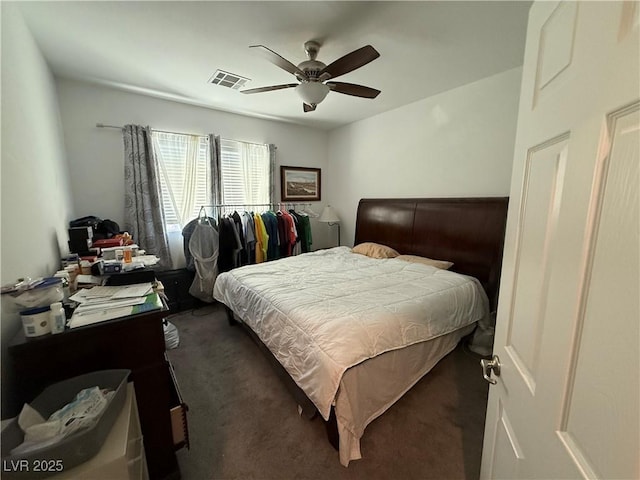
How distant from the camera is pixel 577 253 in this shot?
1.63 feet

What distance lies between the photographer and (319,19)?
1.80 metres

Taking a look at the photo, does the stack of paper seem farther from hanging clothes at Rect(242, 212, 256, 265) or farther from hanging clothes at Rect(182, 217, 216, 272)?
hanging clothes at Rect(242, 212, 256, 265)

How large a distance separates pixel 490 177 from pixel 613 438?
2884 millimetres

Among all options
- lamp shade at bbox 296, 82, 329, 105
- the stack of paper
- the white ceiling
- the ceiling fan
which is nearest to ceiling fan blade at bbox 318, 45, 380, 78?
the ceiling fan

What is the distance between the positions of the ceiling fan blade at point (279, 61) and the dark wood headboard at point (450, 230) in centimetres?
209

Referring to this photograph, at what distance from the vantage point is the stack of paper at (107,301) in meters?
1.13

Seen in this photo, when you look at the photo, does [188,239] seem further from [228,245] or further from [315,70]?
[315,70]

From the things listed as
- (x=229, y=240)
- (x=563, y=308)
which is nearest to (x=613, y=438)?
(x=563, y=308)

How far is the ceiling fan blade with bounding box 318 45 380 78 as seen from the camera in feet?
5.63

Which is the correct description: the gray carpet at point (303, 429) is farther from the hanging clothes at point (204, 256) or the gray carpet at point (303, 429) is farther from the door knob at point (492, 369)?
the hanging clothes at point (204, 256)

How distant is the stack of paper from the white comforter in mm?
850

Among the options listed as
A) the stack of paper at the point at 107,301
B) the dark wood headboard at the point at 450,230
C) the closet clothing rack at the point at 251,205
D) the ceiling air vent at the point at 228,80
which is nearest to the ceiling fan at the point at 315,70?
the ceiling air vent at the point at 228,80

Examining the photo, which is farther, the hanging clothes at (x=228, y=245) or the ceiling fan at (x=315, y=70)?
the hanging clothes at (x=228, y=245)

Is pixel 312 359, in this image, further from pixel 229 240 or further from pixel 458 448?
pixel 229 240
